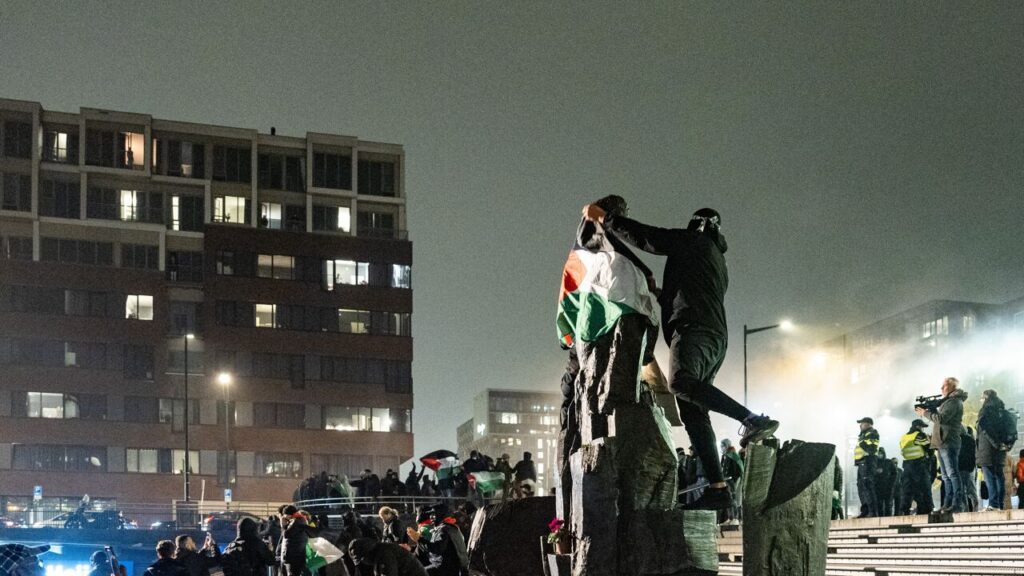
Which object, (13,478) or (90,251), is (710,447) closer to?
(13,478)

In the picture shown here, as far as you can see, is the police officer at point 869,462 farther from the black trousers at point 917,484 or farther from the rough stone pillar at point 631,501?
the rough stone pillar at point 631,501

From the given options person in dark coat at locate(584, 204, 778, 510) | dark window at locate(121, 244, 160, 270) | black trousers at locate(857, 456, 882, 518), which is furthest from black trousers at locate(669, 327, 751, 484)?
dark window at locate(121, 244, 160, 270)

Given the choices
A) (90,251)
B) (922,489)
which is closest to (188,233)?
(90,251)

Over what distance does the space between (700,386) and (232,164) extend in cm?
7926

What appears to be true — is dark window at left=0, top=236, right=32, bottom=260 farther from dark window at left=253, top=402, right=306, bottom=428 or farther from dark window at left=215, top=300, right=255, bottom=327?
dark window at left=253, top=402, right=306, bottom=428

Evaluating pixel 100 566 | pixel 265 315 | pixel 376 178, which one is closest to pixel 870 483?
pixel 100 566

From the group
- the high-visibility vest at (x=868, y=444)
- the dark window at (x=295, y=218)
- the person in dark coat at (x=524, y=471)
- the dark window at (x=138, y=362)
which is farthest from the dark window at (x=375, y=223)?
the high-visibility vest at (x=868, y=444)

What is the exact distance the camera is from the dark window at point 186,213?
270 feet

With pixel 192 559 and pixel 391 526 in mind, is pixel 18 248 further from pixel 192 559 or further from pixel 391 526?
pixel 391 526

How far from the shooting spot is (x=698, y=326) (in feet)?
25.7

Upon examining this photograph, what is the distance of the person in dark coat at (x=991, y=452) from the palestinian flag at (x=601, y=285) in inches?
303

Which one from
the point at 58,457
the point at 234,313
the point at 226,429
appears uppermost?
the point at 234,313

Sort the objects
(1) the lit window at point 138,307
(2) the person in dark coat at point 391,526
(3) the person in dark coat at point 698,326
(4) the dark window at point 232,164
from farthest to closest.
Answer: (4) the dark window at point 232,164, (1) the lit window at point 138,307, (2) the person in dark coat at point 391,526, (3) the person in dark coat at point 698,326

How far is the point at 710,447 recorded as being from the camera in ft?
26.1
